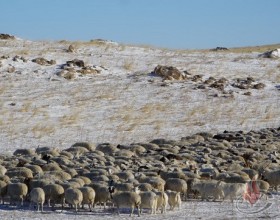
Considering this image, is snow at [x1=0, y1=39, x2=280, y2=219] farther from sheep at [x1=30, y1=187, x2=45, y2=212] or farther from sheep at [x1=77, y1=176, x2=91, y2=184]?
sheep at [x1=30, y1=187, x2=45, y2=212]

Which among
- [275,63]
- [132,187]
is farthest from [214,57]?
[132,187]

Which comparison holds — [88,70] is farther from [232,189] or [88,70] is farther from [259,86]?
[232,189]

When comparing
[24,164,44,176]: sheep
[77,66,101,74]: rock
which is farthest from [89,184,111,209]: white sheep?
[77,66,101,74]: rock

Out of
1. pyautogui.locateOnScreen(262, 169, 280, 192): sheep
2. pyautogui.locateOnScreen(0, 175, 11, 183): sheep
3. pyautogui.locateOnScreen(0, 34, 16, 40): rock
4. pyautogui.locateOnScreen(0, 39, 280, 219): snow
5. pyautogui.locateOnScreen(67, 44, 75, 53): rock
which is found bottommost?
pyautogui.locateOnScreen(0, 175, 11, 183): sheep

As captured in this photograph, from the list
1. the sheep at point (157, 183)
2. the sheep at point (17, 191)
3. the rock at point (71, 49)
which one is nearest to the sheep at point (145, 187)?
the sheep at point (157, 183)

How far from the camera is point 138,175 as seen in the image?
20.1 meters

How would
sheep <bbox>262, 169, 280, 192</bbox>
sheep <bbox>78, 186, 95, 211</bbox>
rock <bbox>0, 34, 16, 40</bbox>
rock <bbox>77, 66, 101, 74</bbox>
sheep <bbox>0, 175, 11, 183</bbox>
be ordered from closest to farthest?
1. sheep <bbox>78, 186, 95, 211</bbox>
2. sheep <bbox>0, 175, 11, 183</bbox>
3. sheep <bbox>262, 169, 280, 192</bbox>
4. rock <bbox>77, 66, 101, 74</bbox>
5. rock <bbox>0, 34, 16, 40</bbox>

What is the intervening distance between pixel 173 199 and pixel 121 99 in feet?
88.2

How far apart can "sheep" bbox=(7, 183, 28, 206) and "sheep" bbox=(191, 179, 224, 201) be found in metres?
4.61

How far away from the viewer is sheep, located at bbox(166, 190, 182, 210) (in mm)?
17578

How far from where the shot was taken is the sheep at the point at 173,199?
→ 17.6 meters

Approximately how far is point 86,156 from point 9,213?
8.72m

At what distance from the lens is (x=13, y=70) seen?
49031 millimetres

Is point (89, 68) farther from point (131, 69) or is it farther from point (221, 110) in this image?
point (221, 110)
